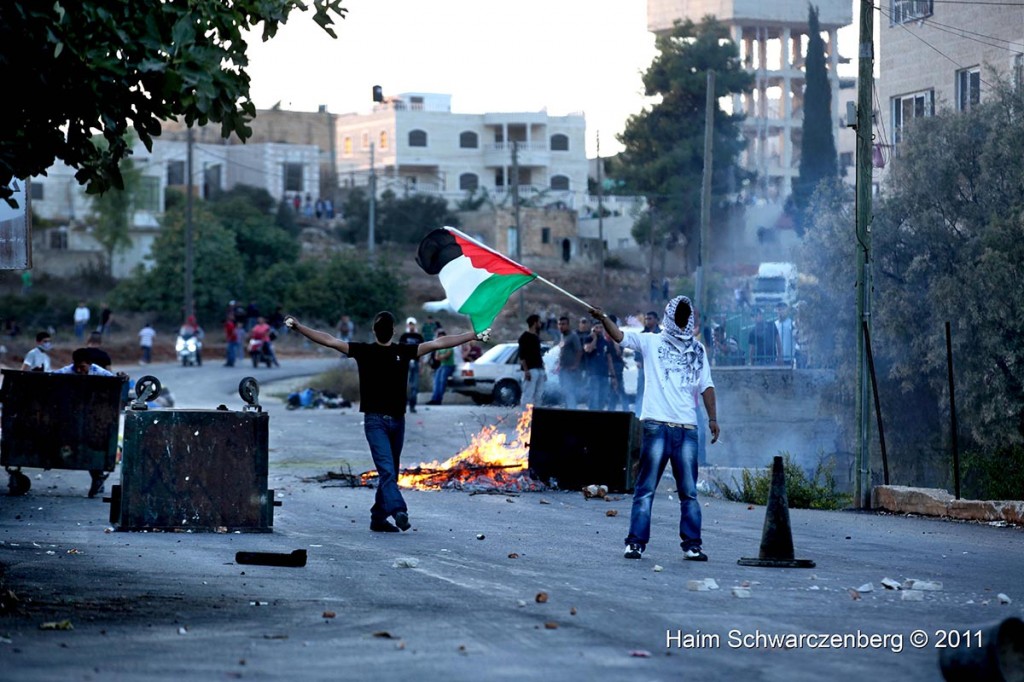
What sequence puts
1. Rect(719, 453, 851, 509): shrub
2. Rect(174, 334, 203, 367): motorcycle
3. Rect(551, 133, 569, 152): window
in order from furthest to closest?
Rect(551, 133, 569, 152): window
Rect(174, 334, 203, 367): motorcycle
Rect(719, 453, 851, 509): shrub

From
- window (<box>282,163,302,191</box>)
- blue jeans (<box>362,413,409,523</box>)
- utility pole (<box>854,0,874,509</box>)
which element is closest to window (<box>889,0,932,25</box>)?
utility pole (<box>854,0,874,509</box>)

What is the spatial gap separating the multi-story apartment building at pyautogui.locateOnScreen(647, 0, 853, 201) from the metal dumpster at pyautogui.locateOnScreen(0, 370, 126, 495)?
2694 inches

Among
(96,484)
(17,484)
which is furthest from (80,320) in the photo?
(96,484)

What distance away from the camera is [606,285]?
76625 mm

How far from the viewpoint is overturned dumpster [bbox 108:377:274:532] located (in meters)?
12.4

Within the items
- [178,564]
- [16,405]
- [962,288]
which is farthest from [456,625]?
[962,288]

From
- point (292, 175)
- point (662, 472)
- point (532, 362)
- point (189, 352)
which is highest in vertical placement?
point (292, 175)

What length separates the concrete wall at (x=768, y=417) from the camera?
96.6 feet

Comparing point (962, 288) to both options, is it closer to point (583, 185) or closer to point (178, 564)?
point (178, 564)

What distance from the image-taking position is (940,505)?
15.1 m

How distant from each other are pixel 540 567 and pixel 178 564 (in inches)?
102

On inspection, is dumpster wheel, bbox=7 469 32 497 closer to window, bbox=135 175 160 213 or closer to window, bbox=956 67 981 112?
window, bbox=956 67 981 112

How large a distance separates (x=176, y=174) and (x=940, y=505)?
85165mm

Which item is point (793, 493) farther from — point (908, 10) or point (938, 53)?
point (908, 10)
